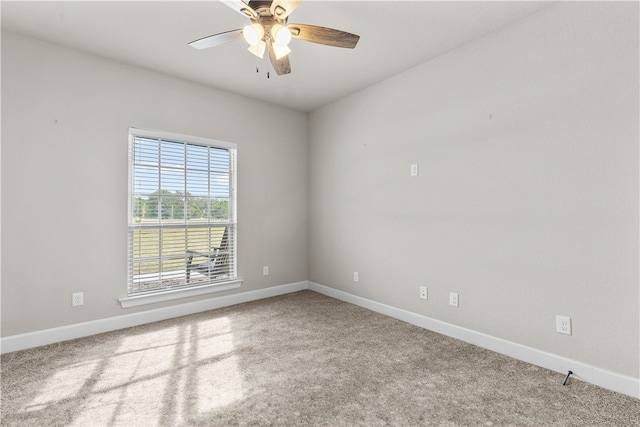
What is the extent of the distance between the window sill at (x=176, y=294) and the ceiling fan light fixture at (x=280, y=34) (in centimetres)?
285

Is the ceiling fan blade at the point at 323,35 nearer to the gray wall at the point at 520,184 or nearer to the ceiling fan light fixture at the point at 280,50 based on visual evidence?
the ceiling fan light fixture at the point at 280,50

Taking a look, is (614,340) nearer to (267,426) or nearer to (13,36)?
(267,426)

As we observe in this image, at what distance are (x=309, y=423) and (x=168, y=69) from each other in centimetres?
350

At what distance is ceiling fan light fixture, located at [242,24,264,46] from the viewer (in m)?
1.88

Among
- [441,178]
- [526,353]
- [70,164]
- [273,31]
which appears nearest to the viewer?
[273,31]

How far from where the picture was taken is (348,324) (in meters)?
3.27

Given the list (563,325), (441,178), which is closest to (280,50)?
(441,178)

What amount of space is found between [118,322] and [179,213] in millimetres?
1248

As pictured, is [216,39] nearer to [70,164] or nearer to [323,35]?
[323,35]

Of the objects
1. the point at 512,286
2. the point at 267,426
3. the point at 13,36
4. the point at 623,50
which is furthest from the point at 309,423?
the point at 13,36

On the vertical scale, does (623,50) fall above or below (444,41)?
below

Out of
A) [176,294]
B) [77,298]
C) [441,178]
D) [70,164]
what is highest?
[70,164]

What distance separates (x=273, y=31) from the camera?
6.35ft

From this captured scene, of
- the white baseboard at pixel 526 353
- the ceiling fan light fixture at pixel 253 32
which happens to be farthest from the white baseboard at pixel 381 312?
the ceiling fan light fixture at pixel 253 32
